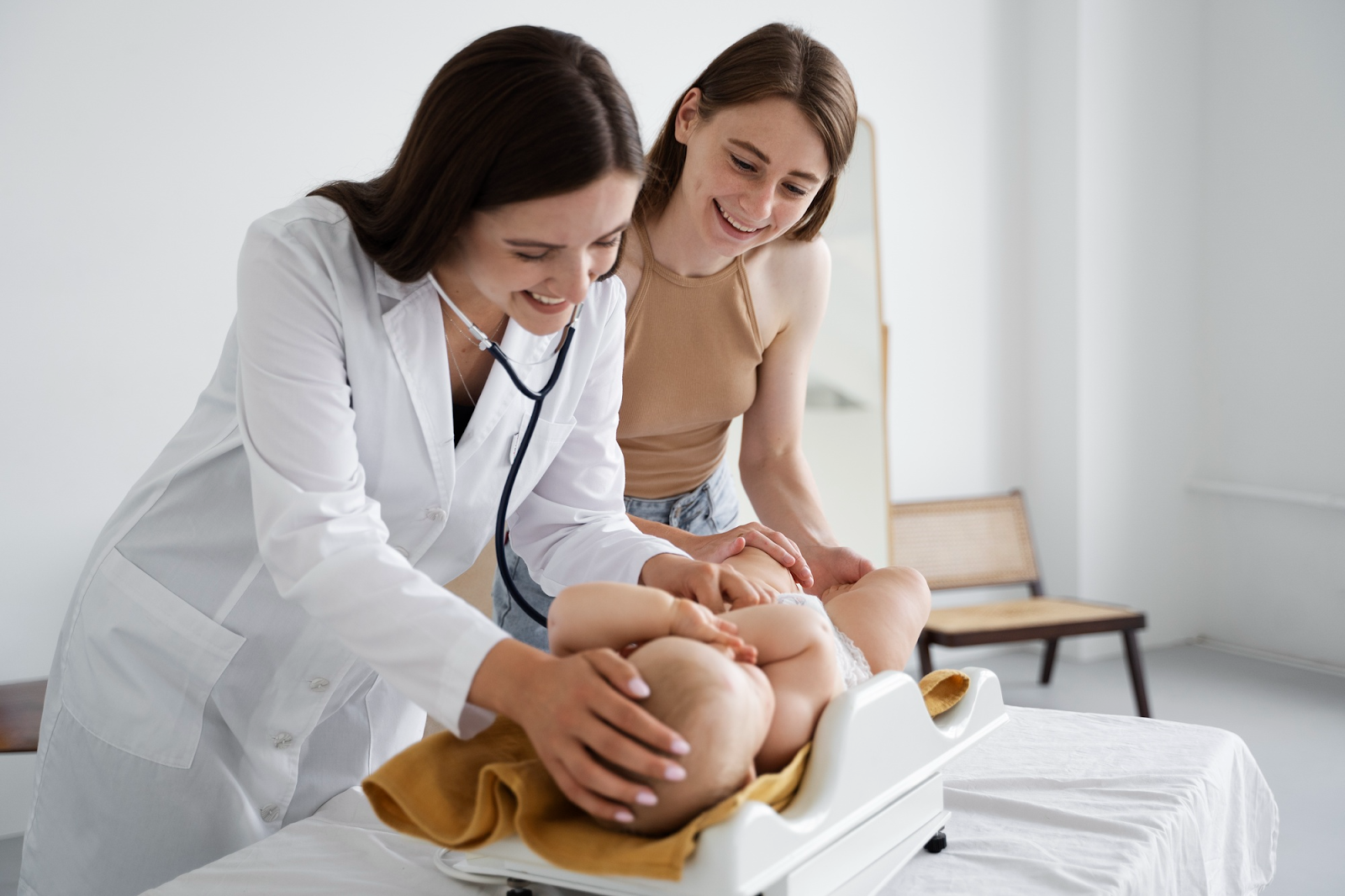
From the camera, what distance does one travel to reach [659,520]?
1911mm

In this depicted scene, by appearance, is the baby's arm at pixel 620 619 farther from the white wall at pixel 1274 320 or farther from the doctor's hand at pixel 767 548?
the white wall at pixel 1274 320

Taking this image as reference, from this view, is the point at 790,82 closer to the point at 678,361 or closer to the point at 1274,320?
the point at 678,361

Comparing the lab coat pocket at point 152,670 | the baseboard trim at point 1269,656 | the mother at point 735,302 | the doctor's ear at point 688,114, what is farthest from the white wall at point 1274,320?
the lab coat pocket at point 152,670

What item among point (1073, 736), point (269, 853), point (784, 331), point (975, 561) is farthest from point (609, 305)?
point (975, 561)

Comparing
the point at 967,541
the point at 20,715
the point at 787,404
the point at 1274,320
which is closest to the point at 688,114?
the point at 787,404

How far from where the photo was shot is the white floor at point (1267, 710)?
8.31 feet

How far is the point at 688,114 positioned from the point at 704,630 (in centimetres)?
103

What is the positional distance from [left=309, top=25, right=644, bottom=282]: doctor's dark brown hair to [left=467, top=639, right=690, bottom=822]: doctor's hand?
0.46 metres

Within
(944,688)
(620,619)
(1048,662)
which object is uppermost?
(620,619)

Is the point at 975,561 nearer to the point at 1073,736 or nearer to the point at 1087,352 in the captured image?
the point at 1087,352

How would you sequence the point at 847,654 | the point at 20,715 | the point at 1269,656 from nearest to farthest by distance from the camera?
the point at 847,654
the point at 20,715
the point at 1269,656

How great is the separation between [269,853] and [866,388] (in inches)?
120

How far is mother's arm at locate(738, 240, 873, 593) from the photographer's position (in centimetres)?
189

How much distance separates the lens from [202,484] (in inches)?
46.4
